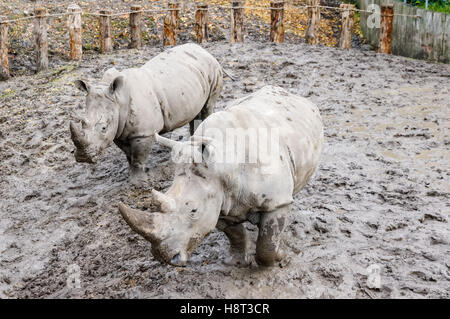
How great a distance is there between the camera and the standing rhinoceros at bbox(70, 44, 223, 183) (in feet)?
18.1

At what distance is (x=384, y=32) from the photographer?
1144 cm

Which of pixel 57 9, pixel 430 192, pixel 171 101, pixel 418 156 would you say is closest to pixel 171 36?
pixel 57 9

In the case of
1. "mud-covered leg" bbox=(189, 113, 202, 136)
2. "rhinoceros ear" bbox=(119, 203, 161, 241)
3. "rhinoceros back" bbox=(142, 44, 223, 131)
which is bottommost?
"mud-covered leg" bbox=(189, 113, 202, 136)

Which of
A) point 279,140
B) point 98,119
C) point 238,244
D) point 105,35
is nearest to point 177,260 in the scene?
point 238,244

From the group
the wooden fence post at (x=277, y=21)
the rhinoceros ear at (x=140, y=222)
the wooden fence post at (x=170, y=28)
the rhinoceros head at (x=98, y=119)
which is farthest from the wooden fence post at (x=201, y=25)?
the rhinoceros ear at (x=140, y=222)

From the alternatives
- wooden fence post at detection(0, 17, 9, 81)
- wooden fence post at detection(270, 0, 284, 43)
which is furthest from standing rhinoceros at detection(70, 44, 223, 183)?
wooden fence post at detection(270, 0, 284, 43)

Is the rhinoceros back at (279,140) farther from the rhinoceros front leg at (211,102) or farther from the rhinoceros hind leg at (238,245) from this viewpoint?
the rhinoceros front leg at (211,102)

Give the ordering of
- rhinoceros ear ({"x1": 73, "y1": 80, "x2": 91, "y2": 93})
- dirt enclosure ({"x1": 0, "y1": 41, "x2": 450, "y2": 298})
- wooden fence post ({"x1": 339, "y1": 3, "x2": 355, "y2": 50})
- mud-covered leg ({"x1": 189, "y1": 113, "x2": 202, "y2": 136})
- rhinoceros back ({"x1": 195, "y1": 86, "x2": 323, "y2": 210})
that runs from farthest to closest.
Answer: wooden fence post ({"x1": 339, "y1": 3, "x2": 355, "y2": 50}) < mud-covered leg ({"x1": 189, "y1": 113, "x2": 202, "y2": 136}) < rhinoceros ear ({"x1": 73, "y1": 80, "x2": 91, "y2": 93}) < dirt enclosure ({"x1": 0, "y1": 41, "x2": 450, "y2": 298}) < rhinoceros back ({"x1": 195, "y1": 86, "x2": 323, "y2": 210})

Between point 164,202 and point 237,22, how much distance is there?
910 cm

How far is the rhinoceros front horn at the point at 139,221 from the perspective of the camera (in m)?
3.30

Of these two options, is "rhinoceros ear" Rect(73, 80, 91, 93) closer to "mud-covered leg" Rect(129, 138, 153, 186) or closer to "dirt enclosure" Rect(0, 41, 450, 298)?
"mud-covered leg" Rect(129, 138, 153, 186)

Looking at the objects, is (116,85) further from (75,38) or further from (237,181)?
(75,38)

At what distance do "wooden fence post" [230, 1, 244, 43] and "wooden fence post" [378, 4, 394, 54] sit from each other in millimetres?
3010

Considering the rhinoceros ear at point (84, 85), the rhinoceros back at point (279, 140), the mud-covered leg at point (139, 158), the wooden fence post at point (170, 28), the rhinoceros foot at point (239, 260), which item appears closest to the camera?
the rhinoceros back at point (279, 140)
